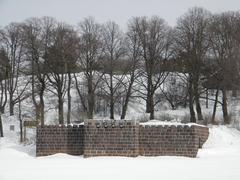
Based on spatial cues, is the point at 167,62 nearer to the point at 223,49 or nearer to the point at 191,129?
the point at 223,49

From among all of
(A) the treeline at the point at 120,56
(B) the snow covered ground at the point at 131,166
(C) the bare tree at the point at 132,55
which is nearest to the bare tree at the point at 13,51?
(A) the treeline at the point at 120,56

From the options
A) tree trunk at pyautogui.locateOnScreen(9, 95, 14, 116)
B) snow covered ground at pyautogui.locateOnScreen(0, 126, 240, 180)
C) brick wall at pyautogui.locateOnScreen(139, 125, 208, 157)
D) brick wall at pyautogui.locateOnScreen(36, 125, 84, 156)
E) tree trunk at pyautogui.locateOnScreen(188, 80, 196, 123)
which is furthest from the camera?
tree trunk at pyautogui.locateOnScreen(9, 95, 14, 116)

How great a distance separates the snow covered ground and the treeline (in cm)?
1482

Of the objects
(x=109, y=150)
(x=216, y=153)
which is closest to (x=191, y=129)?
(x=216, y=153)

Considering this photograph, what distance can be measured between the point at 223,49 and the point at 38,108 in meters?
16.2

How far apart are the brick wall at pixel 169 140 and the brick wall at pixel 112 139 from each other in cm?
57

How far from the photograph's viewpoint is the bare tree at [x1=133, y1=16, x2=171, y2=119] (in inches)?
1861

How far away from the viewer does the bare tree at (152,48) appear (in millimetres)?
47281

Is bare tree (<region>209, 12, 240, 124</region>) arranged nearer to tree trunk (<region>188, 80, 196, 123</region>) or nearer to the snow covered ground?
tree trunk (<region>188, 80, 196, 123</region>)

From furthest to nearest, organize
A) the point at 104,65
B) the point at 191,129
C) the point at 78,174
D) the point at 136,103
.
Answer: the point at 136,103 < the point at 104,65 < the point at 191,129 < the point at 78,174

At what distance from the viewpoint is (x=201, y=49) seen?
45.7m

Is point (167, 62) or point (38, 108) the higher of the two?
point (167, 62)

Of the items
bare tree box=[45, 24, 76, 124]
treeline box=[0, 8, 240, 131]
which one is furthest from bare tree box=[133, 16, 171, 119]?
bare tree box=[45, 24, 76, 124]

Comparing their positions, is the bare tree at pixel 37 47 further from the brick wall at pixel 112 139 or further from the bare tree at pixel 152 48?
the brick wall at pixel 112 139
